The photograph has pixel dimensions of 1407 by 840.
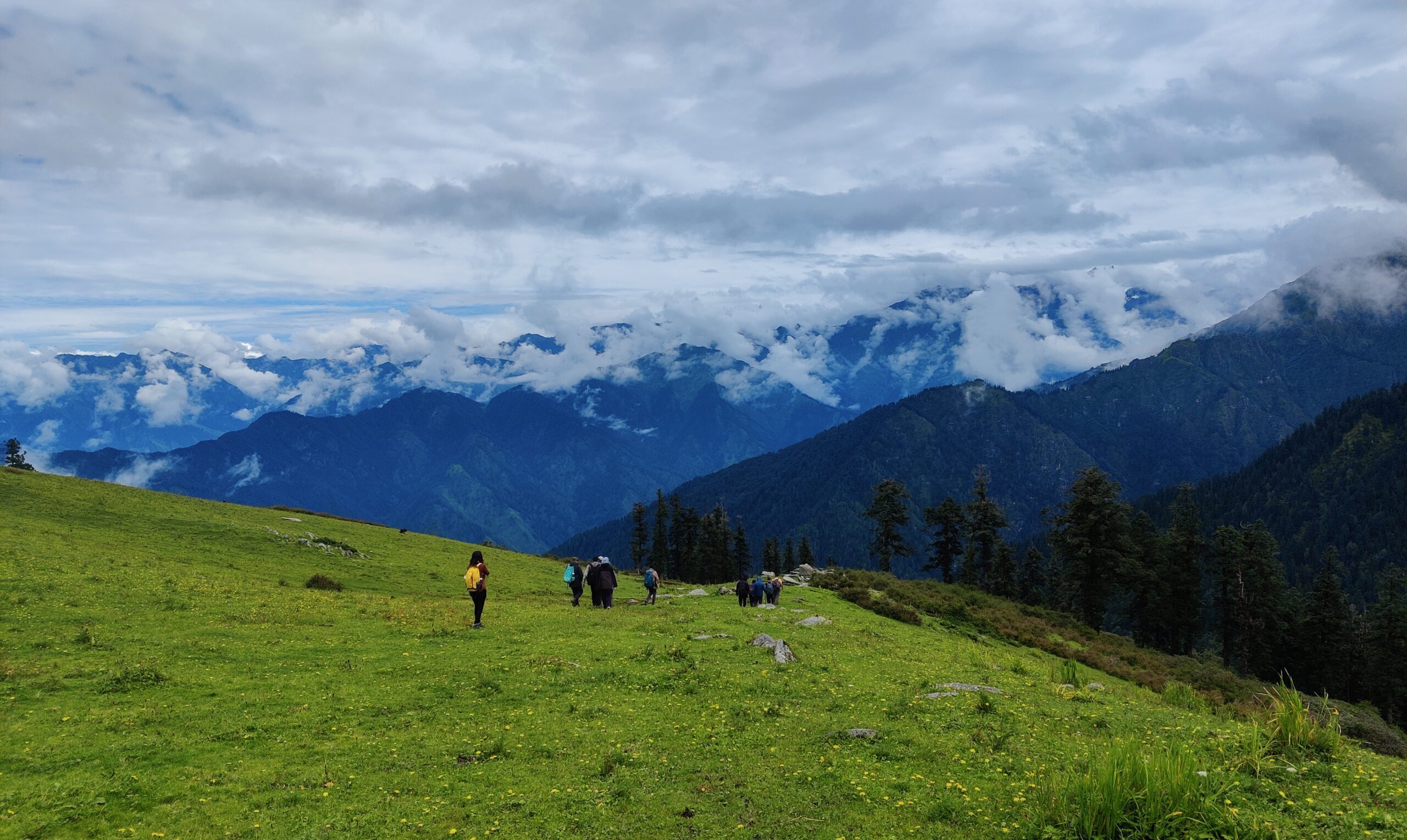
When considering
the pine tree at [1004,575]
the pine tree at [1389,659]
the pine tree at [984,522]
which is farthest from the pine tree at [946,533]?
the pine tree at [1389,659]

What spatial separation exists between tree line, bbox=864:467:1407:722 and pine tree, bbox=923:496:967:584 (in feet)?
0.57

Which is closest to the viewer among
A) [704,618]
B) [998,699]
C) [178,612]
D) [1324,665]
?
[998,699]

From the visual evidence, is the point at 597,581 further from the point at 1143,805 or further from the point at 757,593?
the point at 1143,805

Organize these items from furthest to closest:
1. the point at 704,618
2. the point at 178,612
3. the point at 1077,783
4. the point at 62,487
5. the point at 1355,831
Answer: the point at 62,487, the point at 704,618, the point at 178,612, the point at 1077,783, the point at 1355,831

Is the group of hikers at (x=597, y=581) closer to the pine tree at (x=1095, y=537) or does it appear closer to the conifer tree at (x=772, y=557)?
the pine tree at (x=1095, y=537)

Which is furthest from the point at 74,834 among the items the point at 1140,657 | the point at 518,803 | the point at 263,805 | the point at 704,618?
the point at 1140,657

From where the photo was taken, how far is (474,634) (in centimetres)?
2747

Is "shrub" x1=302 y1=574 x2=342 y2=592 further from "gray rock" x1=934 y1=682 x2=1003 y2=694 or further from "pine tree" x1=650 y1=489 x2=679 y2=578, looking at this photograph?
"pine tree" x1=650 y1=489 x2=679 y2=578

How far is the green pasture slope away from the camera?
1209 cm

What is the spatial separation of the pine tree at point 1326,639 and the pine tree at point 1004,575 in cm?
3126

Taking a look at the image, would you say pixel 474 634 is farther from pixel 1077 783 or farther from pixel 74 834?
pixel 1077 783

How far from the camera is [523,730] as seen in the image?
55.5 feet

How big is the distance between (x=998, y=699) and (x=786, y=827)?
9570 millimetres

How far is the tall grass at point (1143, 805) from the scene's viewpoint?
9.83 metres
